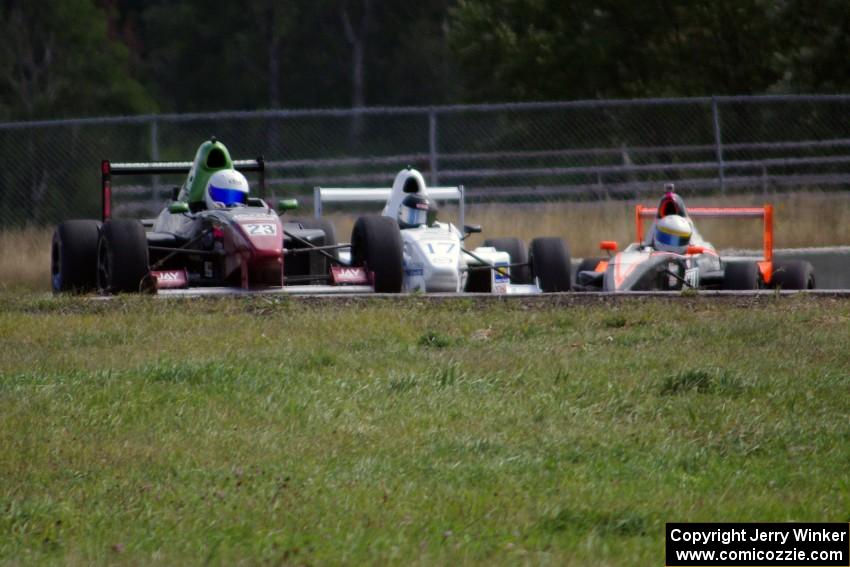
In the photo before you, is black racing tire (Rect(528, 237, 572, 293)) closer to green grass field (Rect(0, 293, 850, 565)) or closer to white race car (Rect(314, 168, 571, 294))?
white race car (Rect(314, 168, 571, 294))

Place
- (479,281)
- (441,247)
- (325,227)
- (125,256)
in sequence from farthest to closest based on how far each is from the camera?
(325,227), (479,281), (441,247), (125,256)

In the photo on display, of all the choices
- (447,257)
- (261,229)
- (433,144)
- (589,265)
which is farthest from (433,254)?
(433,144)

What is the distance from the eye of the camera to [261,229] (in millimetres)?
14648

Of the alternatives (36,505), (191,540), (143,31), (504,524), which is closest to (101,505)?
(36,505)

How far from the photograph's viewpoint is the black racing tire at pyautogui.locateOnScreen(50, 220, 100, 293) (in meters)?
15.0

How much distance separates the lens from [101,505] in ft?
→ 19.7

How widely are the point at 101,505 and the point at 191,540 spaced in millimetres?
655

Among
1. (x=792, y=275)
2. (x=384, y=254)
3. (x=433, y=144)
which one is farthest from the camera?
(x=433, y=144)

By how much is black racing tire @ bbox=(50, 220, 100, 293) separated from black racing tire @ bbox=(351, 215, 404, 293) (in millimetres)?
2495

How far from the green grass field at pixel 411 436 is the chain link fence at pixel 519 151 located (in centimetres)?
936

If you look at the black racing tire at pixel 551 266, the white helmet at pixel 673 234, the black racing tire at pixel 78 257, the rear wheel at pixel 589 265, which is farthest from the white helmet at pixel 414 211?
the black racing tire at pixel 78 257

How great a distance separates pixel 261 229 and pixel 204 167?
1669 mm

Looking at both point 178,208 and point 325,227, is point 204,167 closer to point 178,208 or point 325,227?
point 178,208

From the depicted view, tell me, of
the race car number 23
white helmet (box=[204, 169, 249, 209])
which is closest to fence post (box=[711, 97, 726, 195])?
white helmet (box=[204, 169, 249, 209])
